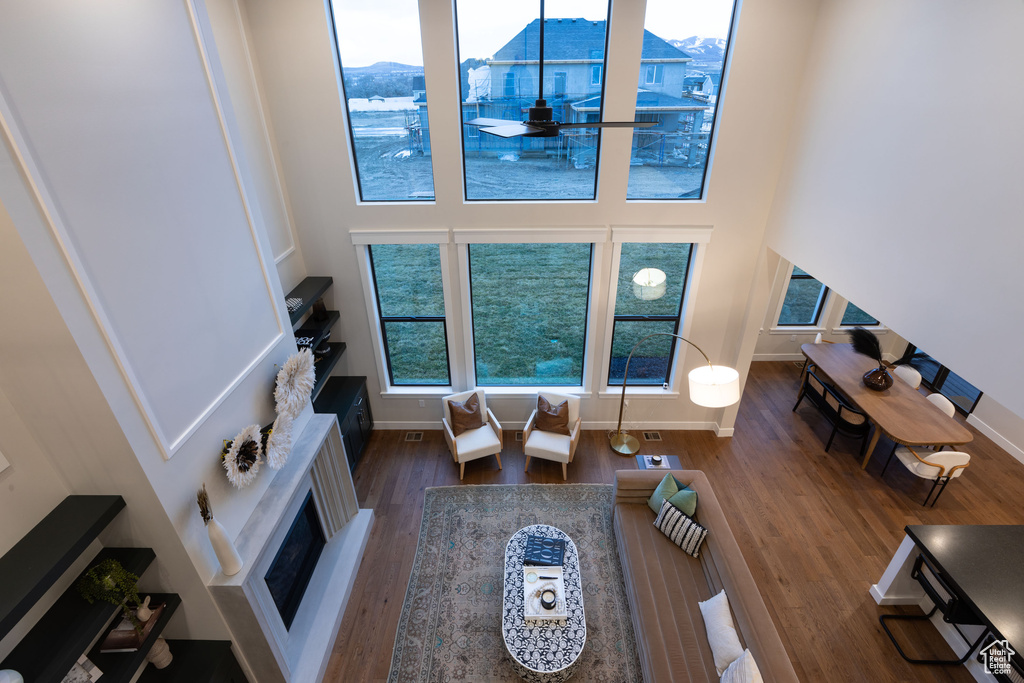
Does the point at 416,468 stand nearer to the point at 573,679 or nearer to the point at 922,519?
the point at 573,679

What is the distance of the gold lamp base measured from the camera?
642 cm

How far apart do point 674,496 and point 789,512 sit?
1.81 meters

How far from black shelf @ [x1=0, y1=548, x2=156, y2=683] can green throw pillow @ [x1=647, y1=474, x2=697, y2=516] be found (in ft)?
14.0

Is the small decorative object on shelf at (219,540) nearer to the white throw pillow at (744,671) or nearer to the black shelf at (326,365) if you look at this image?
the black shelf at (326,365)

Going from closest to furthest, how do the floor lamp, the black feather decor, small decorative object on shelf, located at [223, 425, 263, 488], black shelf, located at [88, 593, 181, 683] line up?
black shelf, located at [88, 593, 181, 683]
small decorative object on shelf, located at [223, 425, 263, 488]
the floor lamp
the black feather decor

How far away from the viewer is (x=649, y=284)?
605 cm

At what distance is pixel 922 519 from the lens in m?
5.42

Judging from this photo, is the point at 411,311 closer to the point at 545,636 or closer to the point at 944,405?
the point at 545,636

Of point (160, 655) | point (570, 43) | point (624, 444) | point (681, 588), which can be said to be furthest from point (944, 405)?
Answer: point (160, 655)

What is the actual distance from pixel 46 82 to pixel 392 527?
184 inches

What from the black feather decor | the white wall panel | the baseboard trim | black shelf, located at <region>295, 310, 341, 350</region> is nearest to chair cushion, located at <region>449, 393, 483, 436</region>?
black shelf, located at <region>295, 310, 341, 350</region>

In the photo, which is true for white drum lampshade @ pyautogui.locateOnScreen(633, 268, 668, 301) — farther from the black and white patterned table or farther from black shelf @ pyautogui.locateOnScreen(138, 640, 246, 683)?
black shelf @ pyautogui.locateOnScreen(138, 640, 246, 683)

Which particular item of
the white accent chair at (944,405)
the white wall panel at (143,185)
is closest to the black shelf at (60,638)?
the white wall panel at (143,185)

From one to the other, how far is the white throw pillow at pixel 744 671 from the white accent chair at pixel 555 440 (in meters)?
2.73
